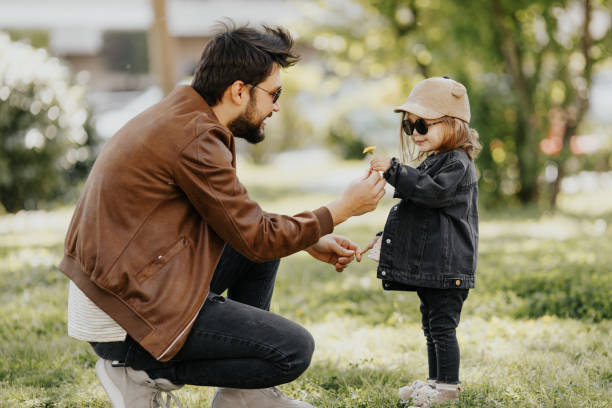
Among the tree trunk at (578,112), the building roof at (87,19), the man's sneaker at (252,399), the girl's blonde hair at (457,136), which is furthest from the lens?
the building roof at (87,19)

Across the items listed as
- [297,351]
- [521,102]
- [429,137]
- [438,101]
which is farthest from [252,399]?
[521,102]

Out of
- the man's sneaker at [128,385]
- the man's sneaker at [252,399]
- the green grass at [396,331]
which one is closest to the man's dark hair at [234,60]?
the man's sneaker at [128,385]

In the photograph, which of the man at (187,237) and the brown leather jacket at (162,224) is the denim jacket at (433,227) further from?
the brown leather jacket at (162,224)

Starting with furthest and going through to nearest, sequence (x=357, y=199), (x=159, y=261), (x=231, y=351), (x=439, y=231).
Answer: (x=439, y=231)
(x=357, y=199)
(x=231, y=351)
(x=159, y=261)

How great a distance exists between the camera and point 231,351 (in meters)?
2.57

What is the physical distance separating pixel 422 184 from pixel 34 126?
7.57 m

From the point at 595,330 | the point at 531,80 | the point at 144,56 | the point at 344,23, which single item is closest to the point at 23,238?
the point at 595,330

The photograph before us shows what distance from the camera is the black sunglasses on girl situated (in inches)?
122

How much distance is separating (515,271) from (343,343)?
6.47 feet

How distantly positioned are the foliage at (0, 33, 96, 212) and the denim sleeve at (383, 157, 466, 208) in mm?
7350

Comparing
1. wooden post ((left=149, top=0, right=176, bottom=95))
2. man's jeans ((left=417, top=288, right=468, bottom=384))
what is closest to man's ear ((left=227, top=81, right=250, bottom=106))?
man's jeans ((left=417, top=288, right=468, bottom=384))

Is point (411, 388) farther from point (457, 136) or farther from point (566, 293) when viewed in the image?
point (566, 293)

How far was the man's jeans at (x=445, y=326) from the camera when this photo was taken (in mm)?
3057

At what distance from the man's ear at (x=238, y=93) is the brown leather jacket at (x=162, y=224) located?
128mm
